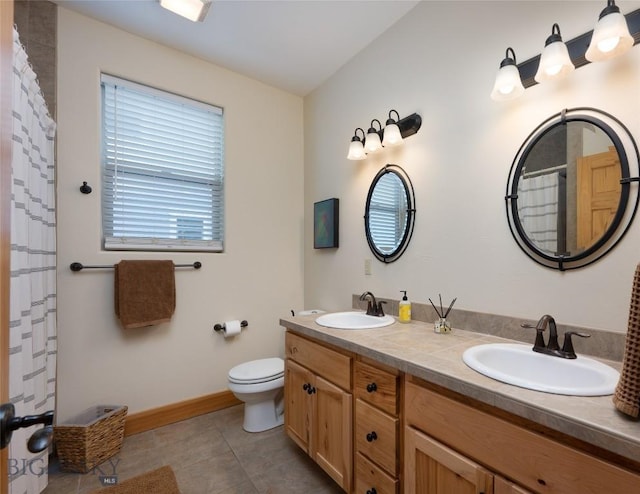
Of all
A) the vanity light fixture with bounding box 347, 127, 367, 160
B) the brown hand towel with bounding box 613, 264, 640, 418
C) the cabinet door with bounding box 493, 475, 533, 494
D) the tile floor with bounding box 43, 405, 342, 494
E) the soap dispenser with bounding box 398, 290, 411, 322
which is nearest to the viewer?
the brown hand towel with bounding box 613, 264, 640, 418

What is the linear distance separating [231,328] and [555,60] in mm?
2443

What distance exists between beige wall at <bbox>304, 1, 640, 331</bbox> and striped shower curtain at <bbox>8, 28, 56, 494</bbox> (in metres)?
1.82

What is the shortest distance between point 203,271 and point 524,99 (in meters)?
2.25

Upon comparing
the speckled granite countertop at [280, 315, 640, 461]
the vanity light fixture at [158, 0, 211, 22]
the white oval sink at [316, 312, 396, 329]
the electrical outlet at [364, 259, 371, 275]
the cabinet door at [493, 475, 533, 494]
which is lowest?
the cabinet door at [493, 475, 533, 494]

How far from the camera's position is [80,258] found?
1.92 metres

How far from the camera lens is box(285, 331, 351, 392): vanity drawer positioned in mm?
1424

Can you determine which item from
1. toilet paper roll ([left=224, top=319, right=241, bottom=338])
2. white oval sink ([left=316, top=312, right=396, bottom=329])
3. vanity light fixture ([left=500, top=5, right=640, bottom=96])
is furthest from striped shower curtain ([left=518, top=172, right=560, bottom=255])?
Answer: toilet paper roll ([left=224, top=319, right=241, bottom=338])

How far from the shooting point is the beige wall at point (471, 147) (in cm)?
113

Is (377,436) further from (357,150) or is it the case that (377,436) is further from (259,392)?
(357,150)

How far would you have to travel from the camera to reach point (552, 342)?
1141 millimetres

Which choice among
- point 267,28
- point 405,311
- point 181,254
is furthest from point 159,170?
point 405,311

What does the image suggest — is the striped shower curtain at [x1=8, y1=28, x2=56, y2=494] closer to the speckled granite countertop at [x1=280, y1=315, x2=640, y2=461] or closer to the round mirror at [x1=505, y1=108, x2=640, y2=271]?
the speckled granite countertop at [x1=280, y1=315, x2=640, y2=461]

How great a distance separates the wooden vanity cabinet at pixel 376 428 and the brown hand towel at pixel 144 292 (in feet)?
4.81

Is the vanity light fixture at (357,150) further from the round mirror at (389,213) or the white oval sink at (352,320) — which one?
the white oval sink at (352,320)
